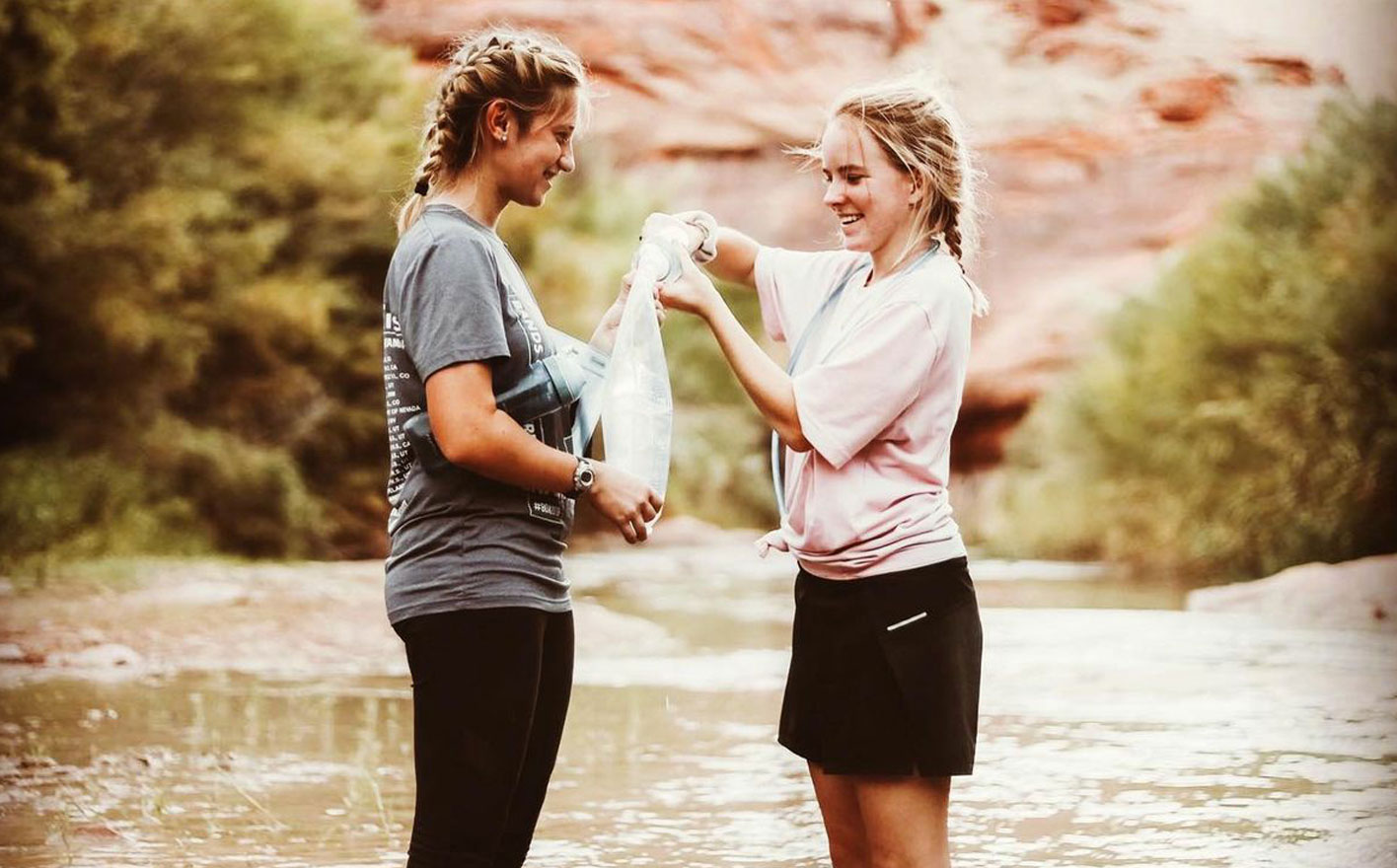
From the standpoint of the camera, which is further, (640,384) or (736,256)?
(736,256)

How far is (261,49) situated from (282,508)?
371 cm

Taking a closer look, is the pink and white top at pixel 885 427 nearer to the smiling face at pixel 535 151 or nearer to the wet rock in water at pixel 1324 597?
the smiling face at pixel 535 151

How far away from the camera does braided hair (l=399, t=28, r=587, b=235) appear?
2.00m

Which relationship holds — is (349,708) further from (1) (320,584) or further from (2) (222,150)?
(2) (222,150)

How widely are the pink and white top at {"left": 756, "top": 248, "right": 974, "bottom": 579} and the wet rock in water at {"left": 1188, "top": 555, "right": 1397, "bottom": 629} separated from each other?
22.2 feet

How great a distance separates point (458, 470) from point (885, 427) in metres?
0.51

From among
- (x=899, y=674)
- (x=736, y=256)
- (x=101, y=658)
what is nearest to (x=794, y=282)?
(x=736, y=256)

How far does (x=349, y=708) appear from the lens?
17.4ft

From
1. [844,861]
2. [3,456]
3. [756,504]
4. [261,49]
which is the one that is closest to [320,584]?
[3,456]

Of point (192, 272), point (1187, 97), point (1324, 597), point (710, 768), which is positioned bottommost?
point (710, 768)

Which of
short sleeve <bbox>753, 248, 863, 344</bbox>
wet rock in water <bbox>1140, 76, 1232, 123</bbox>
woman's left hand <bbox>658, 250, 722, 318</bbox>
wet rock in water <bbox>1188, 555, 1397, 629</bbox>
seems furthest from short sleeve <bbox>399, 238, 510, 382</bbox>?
wet rock in water <bbox>1140, 76, 1232, 123</bbox>

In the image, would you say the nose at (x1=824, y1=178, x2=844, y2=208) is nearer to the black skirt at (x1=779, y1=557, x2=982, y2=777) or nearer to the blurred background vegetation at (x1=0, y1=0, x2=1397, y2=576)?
the black skirt at (x1=779, y1=557, x2=982, y2=777)

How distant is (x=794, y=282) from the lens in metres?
2.31

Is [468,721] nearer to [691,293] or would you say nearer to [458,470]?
[458,470]
